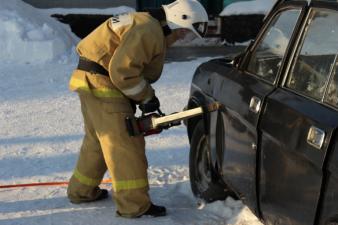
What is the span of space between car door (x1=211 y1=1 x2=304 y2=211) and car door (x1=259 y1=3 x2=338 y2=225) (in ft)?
0.42

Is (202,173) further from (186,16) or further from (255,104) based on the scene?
(255,104)

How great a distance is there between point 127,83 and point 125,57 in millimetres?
192

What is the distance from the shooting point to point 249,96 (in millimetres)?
3535

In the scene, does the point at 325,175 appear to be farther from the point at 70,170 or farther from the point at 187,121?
the point at 70,170

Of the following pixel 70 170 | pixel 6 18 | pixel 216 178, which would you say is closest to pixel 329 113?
pixel 216 178

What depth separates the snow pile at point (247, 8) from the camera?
46.8ft

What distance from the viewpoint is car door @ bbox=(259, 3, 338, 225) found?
275cm

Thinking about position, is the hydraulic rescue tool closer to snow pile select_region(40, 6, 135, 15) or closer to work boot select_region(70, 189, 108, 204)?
work boot select_region(70, 189, 108, 204)

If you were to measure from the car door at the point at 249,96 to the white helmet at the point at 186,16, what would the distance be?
53 centimetres

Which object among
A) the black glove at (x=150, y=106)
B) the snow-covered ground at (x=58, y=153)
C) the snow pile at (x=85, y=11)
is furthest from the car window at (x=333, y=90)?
the snow pile at (x=85, y=11)

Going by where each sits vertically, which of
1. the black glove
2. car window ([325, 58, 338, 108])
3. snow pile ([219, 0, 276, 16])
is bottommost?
snow pile ([219, 0, 276, 16])

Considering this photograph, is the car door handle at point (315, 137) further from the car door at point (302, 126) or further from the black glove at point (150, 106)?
the black glove at point (150, 106)

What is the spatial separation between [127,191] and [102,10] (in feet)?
35.3

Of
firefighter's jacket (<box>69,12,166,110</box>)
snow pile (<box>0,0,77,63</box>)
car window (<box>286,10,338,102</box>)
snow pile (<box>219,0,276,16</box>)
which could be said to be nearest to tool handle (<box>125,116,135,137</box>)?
firefighter's jacket (<box>69,12,166,110</box>)
